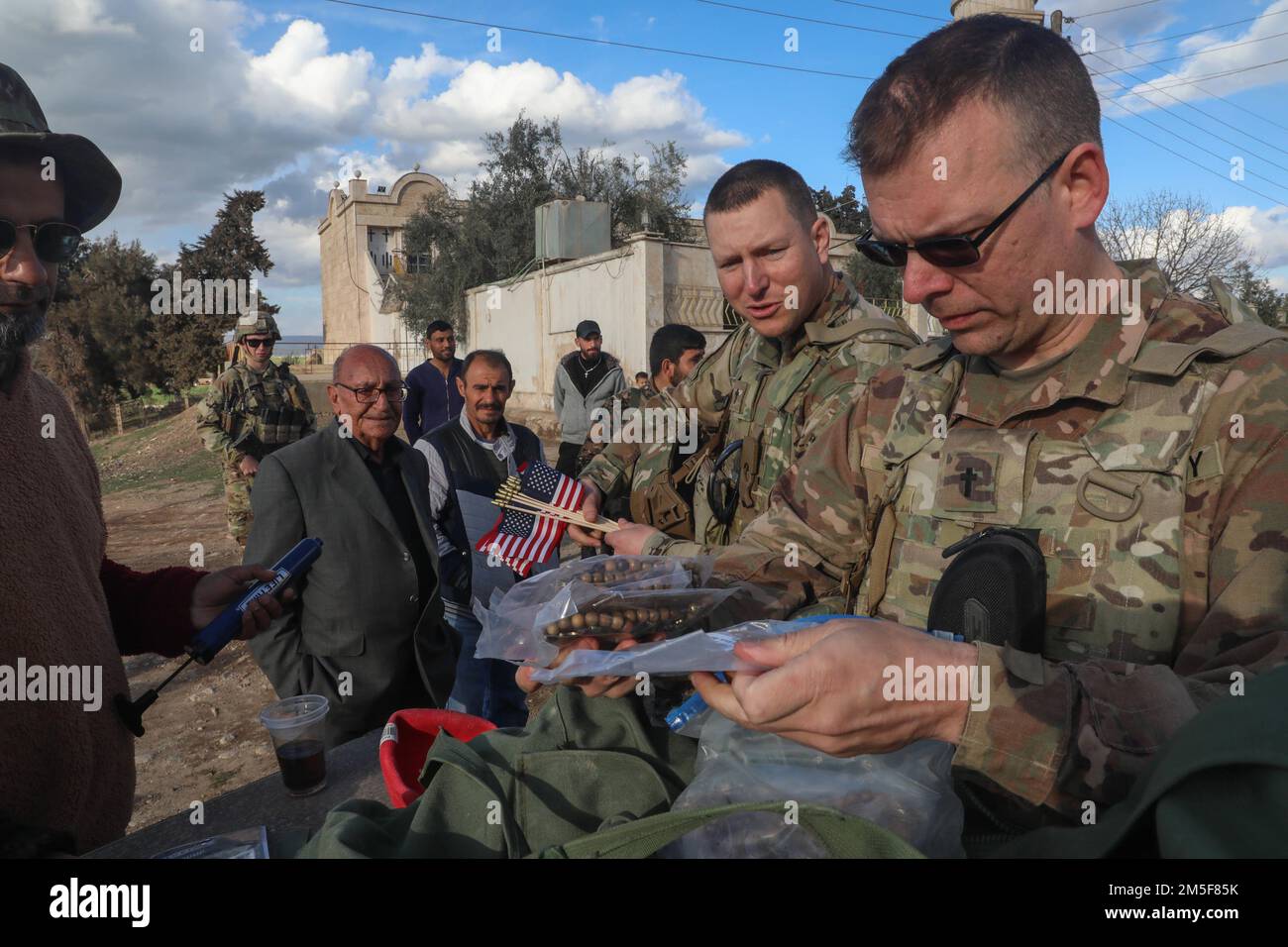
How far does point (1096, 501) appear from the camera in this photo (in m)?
1.52

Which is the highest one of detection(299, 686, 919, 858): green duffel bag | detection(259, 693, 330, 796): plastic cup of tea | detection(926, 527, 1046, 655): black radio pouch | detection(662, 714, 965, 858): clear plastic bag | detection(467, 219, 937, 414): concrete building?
detection(467, 219, 937, 414): concrete building

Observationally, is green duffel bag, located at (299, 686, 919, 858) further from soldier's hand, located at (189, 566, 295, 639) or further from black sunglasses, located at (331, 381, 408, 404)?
black sunglasses, located at (331, 381, 408, 404)

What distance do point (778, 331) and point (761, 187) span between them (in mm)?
514

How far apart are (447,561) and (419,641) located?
983mm

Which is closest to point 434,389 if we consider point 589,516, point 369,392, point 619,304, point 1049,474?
point 369,392

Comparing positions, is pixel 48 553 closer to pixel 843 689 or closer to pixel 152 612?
pixel 152 612

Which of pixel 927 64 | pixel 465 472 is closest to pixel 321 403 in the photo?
pixel 465 472

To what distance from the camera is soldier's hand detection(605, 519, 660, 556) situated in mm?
2658

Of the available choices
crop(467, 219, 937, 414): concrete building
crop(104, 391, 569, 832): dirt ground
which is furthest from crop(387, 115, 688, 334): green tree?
crop(104, 391, 569, 832): dirt ground

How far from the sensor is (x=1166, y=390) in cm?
152

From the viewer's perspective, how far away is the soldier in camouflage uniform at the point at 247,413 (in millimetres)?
6965

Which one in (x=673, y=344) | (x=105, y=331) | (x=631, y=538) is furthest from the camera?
(x=105, y=331)

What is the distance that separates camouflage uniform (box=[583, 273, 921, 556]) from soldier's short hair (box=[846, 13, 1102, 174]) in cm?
89
